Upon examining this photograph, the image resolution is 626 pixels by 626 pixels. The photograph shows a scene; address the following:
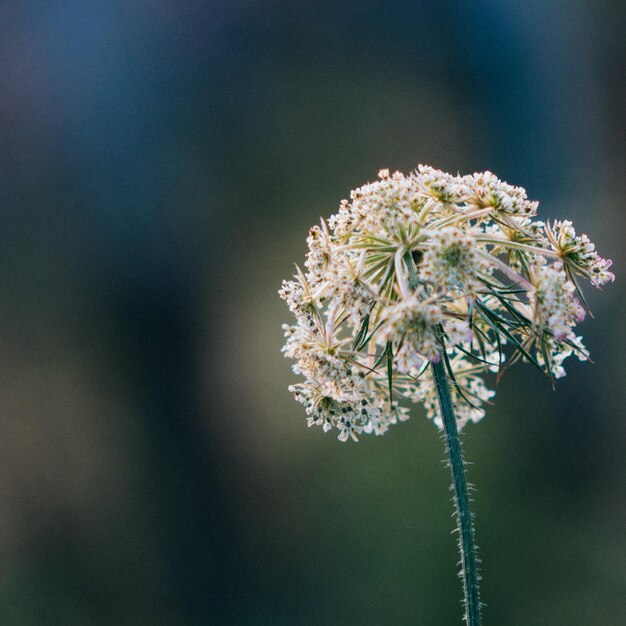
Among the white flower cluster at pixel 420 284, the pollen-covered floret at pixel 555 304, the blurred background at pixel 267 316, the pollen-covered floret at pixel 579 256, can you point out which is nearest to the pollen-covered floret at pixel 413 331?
the white flower cluster at pixel 420 284

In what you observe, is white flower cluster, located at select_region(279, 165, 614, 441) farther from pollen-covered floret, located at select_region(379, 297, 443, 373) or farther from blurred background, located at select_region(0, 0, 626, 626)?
blurred background, located at select_region(0, 0, 626, 626)

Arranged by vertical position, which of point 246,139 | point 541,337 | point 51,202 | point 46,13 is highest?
point 46,13

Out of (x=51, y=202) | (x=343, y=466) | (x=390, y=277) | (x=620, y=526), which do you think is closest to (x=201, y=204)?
(x=51, y=202)

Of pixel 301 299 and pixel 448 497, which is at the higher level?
pixel 448 497

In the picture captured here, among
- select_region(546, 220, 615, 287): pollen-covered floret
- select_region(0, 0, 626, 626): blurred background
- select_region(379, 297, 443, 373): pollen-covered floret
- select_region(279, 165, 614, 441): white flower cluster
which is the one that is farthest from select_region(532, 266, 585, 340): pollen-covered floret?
select_region(0, 0, 626, 626): blurred background

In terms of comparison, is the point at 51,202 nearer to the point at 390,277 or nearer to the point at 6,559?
the point at 6,559

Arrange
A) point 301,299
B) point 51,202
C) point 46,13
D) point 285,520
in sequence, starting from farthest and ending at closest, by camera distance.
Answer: point 285,520
point 51,202
point 46,13
point 301,299
